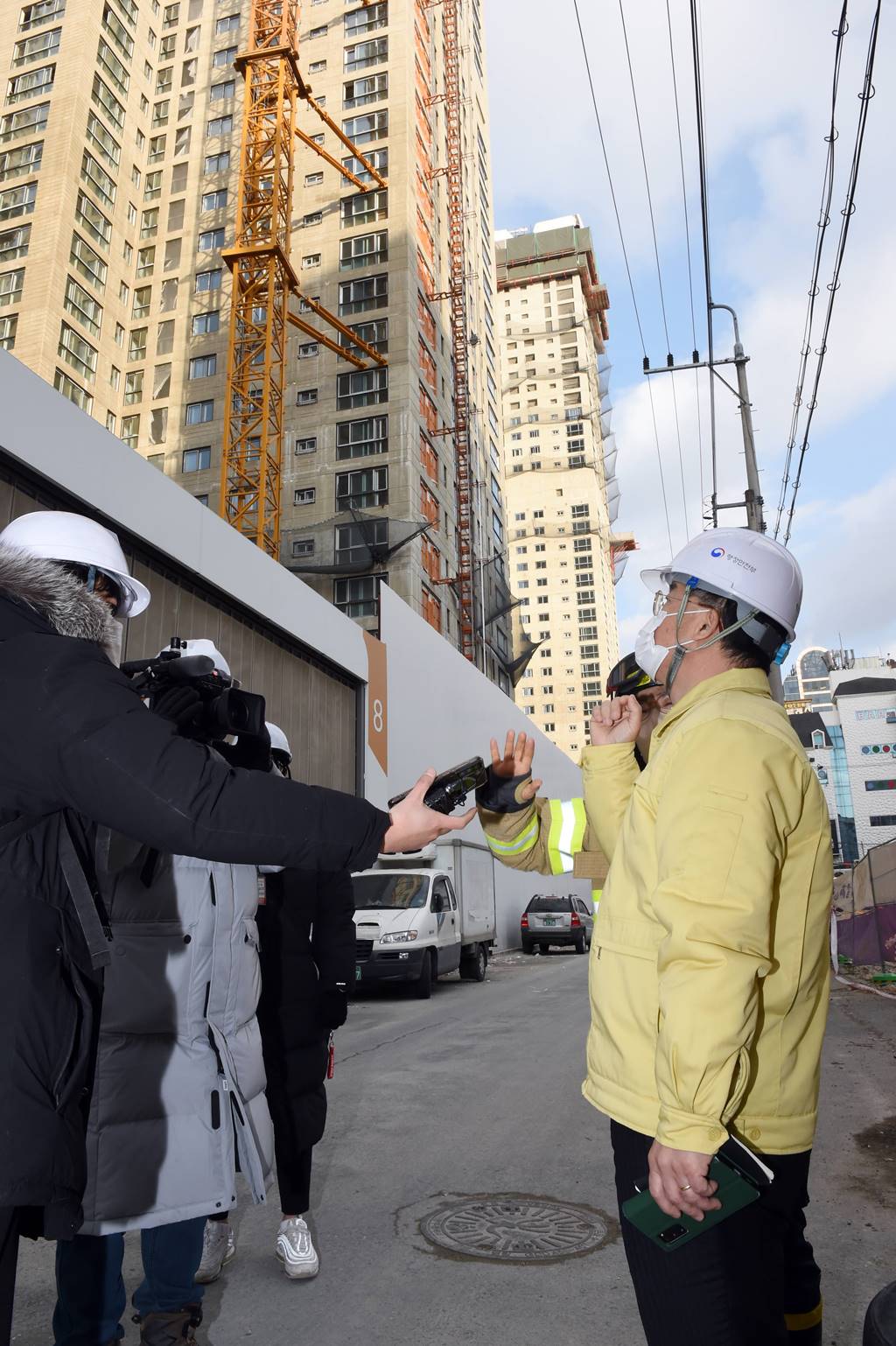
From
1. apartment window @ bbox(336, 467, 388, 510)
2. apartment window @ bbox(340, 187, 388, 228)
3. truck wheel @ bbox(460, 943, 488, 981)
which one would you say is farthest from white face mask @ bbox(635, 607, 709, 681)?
apartment window @ bbox(340, 187, 388, 228)

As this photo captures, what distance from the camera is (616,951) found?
1808 millimetres

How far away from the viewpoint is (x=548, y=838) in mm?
2721

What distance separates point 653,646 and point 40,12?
6676 centimetres

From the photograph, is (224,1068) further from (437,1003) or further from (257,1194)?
(437,1003)

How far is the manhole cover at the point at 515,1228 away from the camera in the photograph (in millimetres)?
3502

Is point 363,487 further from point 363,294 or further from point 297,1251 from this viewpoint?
point 297,1251

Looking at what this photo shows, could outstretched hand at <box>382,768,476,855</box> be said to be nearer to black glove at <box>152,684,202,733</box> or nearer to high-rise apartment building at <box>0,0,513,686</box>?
black glove at <box>152,684,202,733</box>

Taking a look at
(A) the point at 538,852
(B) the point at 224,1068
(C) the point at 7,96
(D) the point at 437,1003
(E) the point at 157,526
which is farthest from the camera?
(C) the point at 7,96

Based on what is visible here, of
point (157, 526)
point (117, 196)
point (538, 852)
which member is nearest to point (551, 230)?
point (117, 196)

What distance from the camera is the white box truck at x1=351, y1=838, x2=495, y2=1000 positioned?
41.9ft

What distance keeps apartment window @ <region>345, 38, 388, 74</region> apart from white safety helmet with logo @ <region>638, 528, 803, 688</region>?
197ft

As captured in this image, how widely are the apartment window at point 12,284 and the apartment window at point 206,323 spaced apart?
8.64 metres

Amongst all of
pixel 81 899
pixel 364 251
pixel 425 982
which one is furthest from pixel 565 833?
pixel 364 251

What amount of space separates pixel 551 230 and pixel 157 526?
152 meters
